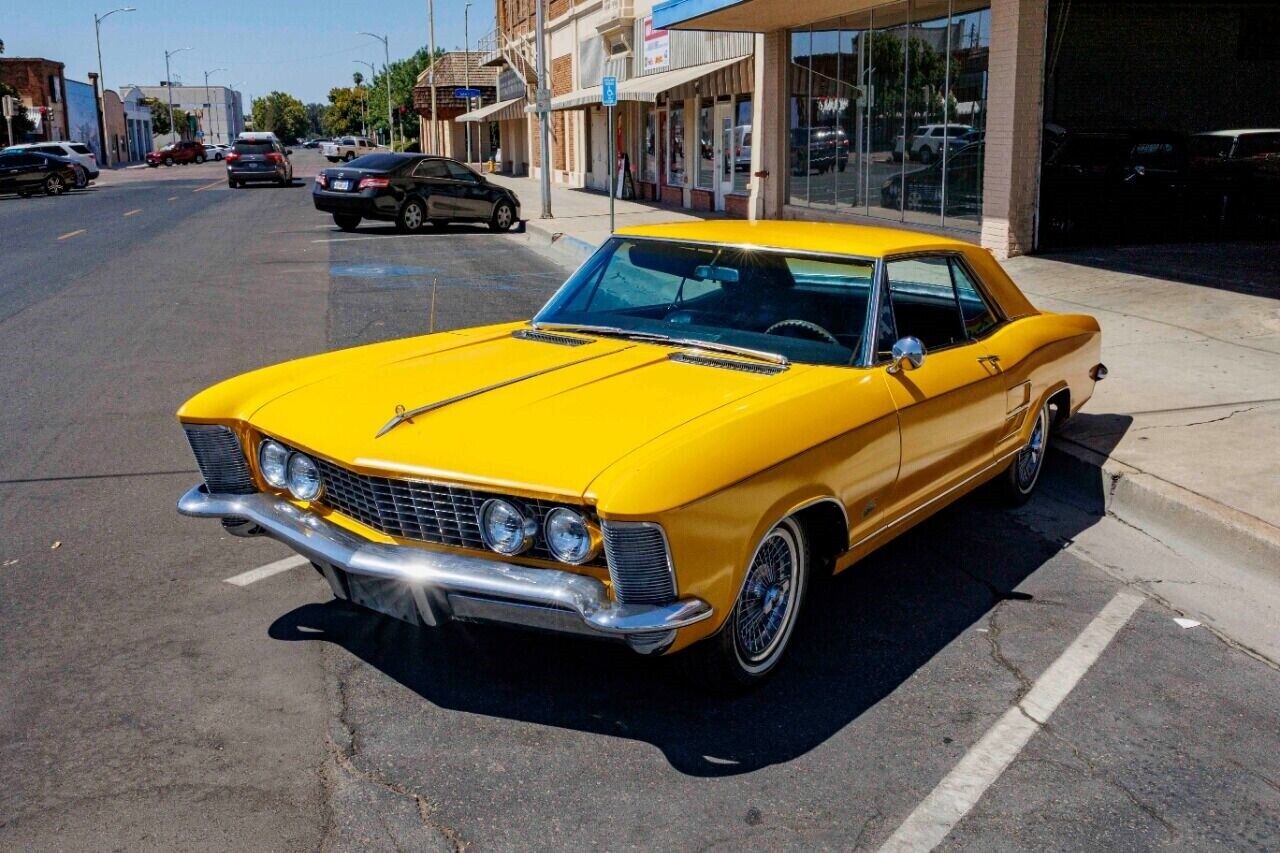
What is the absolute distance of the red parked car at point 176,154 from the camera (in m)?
79.4

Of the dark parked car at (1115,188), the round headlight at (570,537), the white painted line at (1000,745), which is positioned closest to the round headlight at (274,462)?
the round headlight at (570,537)

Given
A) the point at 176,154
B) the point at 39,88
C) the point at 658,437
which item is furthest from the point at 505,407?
the point at 39,88

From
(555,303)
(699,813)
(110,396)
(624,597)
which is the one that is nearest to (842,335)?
(555,303)

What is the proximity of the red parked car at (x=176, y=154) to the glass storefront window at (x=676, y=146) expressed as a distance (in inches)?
2293

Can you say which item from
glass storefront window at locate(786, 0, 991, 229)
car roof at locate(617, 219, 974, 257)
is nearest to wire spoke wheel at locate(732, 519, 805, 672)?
car roof at locate(617, 219, 974, 257)

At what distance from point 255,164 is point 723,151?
23.0 m

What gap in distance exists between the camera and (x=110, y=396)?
8555 mm

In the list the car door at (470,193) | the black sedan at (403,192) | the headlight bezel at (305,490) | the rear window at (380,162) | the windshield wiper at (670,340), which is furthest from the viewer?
the car door at (470,193)

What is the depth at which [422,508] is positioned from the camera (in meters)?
3.79

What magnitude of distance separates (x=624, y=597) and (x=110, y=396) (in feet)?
20.6

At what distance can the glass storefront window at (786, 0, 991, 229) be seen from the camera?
16266 mm

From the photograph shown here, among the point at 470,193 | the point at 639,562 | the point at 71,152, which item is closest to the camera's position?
the point at 639,562

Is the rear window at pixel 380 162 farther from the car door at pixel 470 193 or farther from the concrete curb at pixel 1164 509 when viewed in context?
the concrete curb at pixel 1164 509

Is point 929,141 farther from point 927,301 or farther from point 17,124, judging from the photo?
point 17,124
